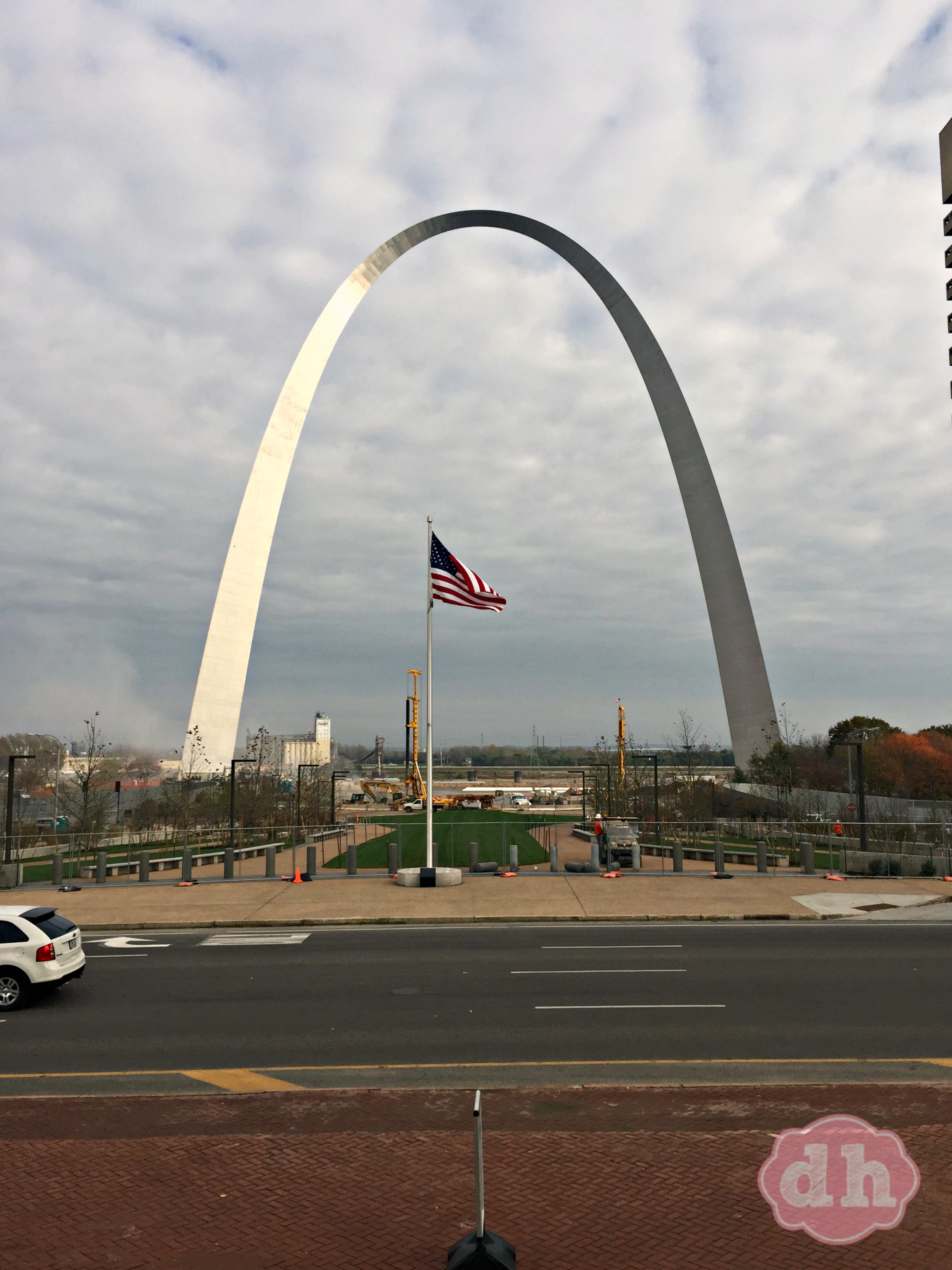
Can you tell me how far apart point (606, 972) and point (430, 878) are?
10.5 metres

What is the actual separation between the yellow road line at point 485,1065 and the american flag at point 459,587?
634 inches

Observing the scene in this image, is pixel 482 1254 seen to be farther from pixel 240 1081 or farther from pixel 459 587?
pixel 459 587

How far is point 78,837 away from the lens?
36156 millimetres

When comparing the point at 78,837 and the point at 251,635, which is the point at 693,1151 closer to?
the point at 78,837

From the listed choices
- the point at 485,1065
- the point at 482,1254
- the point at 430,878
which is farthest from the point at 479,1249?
the point at 430,878

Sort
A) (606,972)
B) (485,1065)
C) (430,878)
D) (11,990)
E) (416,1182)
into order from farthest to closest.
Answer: (430,878) → (606,972) → (11,990) → (485,1065) → (416,1182)

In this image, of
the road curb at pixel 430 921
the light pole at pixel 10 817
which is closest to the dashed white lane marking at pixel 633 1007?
the road curb at pixel 430 921

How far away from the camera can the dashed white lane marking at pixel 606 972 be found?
15367 millimetres

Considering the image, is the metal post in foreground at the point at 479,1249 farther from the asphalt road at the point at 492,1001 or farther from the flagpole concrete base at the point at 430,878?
the flagpole concrete base at the point at 430,878

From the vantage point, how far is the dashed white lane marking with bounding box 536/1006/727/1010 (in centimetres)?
1309

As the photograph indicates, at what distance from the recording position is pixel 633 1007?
13.1 metres

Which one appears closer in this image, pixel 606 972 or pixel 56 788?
pixel 606 972

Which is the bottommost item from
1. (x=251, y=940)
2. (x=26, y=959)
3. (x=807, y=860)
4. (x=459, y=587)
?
(x=251, y=940)

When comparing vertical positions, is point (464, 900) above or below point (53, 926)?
below
